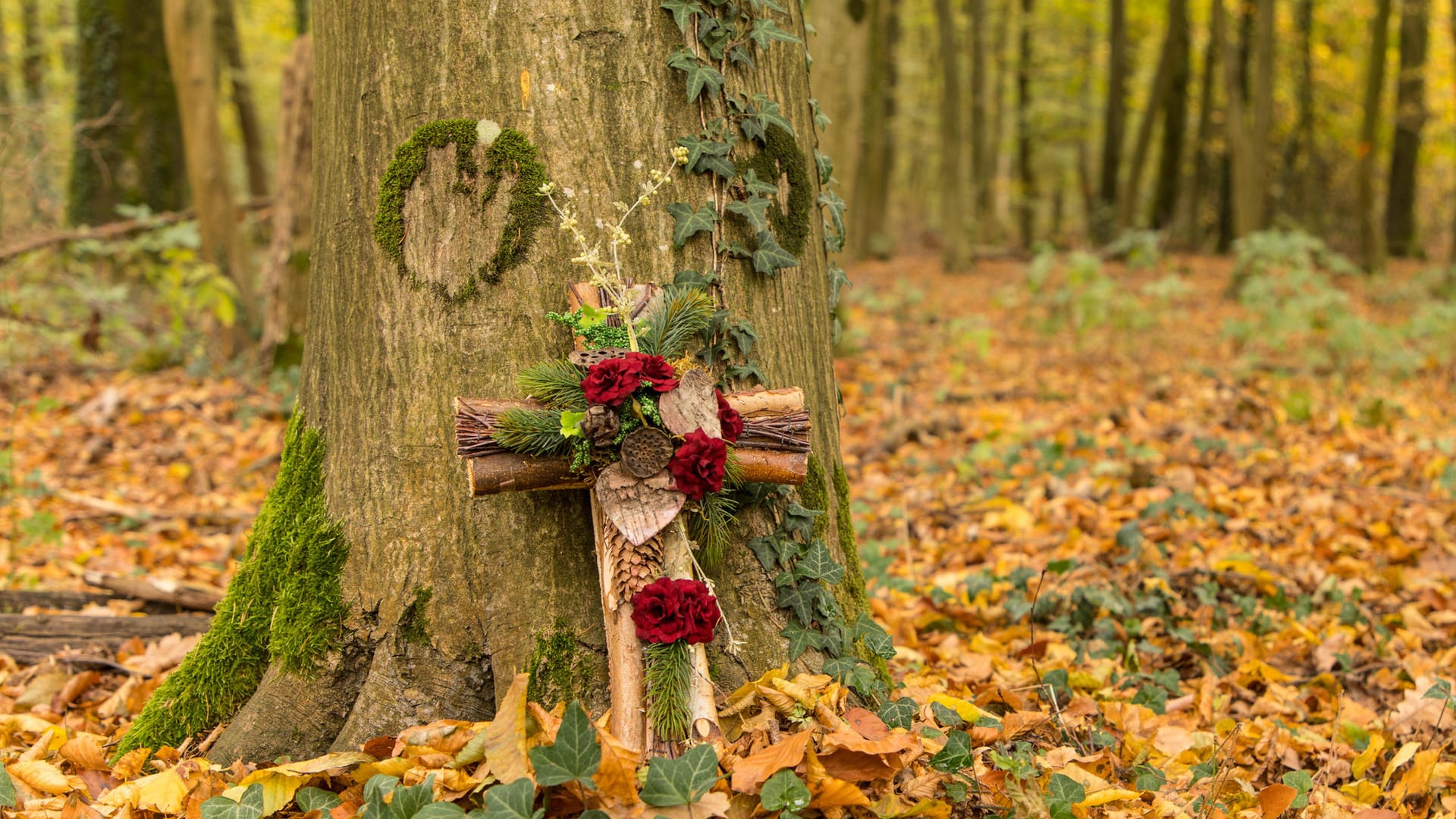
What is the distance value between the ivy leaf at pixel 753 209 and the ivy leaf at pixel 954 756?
129 centimetres

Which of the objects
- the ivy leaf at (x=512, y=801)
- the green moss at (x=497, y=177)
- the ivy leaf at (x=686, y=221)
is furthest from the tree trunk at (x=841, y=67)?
the ivy leaf at (x=512, y=801)

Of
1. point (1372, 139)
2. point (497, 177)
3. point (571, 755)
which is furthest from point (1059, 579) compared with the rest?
point (1372, 139)

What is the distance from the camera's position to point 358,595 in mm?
2455

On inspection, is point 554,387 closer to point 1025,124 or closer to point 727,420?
point 727,420

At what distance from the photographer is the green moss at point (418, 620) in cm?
240

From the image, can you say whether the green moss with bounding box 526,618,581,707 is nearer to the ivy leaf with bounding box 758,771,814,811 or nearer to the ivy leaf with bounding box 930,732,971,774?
the ivy leaf with bounding box 758,771,814,811

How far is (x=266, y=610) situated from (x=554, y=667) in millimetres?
896

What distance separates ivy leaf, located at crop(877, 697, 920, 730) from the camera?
236 cm

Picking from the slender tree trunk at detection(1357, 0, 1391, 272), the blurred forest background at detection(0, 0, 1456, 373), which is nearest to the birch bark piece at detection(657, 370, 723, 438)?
the blurred forest background at detection(0, 0, 1456, 373)

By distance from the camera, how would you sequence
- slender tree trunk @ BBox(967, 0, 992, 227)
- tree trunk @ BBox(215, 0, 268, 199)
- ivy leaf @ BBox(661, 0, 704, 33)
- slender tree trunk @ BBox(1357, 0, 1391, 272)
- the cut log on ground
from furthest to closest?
slender tree trunk @ BBox(967, 0, 992, 227), tree trunk @ BBox(215, 0, 268, 199), slender tree trunk @ BBox(1357, 0, 1391, 272), the cut log on ground, ivy leaf @ BBox(661, 0, 704, 33)

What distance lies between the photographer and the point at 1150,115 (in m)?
19.4

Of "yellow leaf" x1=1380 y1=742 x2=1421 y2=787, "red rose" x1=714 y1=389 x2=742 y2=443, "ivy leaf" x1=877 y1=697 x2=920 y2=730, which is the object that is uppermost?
"red rose" x1=714 y1=389 x2=742 y2=443

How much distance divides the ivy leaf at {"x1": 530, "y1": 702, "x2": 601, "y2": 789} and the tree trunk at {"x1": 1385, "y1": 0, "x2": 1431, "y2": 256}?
18078 millimetres

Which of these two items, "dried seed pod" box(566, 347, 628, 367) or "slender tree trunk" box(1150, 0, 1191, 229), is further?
"slender tree trunk" box(1150, 0, 1191, 229)
